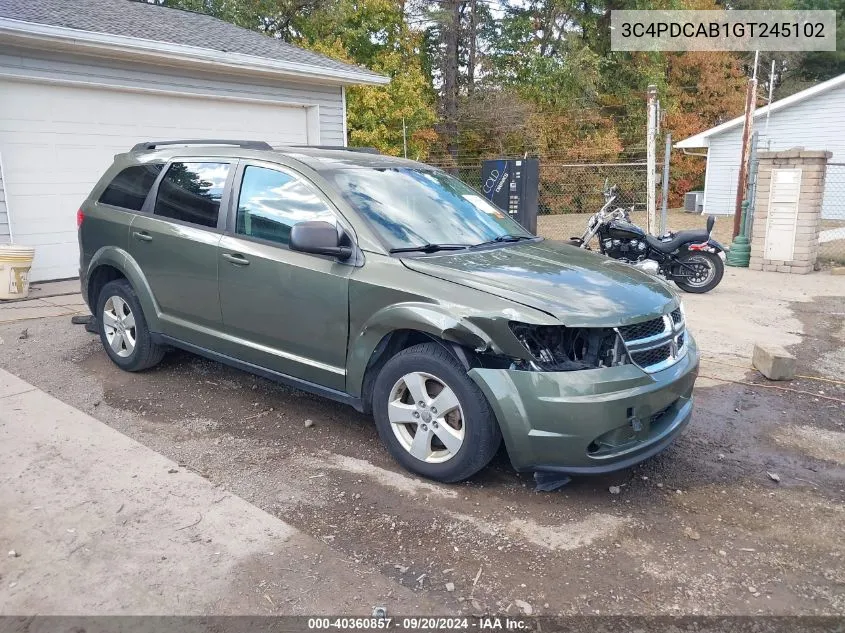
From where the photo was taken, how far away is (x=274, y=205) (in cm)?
417

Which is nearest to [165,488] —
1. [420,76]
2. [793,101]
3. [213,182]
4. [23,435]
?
[23,435]

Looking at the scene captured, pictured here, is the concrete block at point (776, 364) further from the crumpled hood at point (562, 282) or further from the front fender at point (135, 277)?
the front fender at point (135, 277)

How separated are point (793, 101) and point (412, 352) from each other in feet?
72.9

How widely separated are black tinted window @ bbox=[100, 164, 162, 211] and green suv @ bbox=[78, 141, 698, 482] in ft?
0.07

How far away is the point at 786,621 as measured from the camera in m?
2.53

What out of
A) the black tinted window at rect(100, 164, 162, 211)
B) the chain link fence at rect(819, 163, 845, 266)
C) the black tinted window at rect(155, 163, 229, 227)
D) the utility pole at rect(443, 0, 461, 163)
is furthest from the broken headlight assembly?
the utility pole at rect(443, 0, 461, 163)

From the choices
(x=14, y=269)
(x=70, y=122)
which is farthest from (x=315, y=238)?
(x=70, y=122)

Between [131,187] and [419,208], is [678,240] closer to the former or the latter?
[419,208]

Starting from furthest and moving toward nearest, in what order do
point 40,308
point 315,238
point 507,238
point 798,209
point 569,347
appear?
point 798,209 < point 40,308 < point 507,238 < point 315,238 < point 569,347

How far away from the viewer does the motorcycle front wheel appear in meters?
8.78

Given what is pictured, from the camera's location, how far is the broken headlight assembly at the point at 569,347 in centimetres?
317

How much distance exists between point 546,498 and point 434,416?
2.35 ft

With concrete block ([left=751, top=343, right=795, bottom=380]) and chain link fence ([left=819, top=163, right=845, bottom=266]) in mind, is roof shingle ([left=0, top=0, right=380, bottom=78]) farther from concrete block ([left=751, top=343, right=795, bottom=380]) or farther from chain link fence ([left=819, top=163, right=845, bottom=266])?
chain link fence ([left=819, top=163, right=845, bottom=266])

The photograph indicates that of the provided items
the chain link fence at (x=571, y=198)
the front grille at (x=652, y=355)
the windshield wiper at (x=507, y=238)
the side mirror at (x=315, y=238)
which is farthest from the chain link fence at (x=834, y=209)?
the side mirror at (x=315, y=238)
